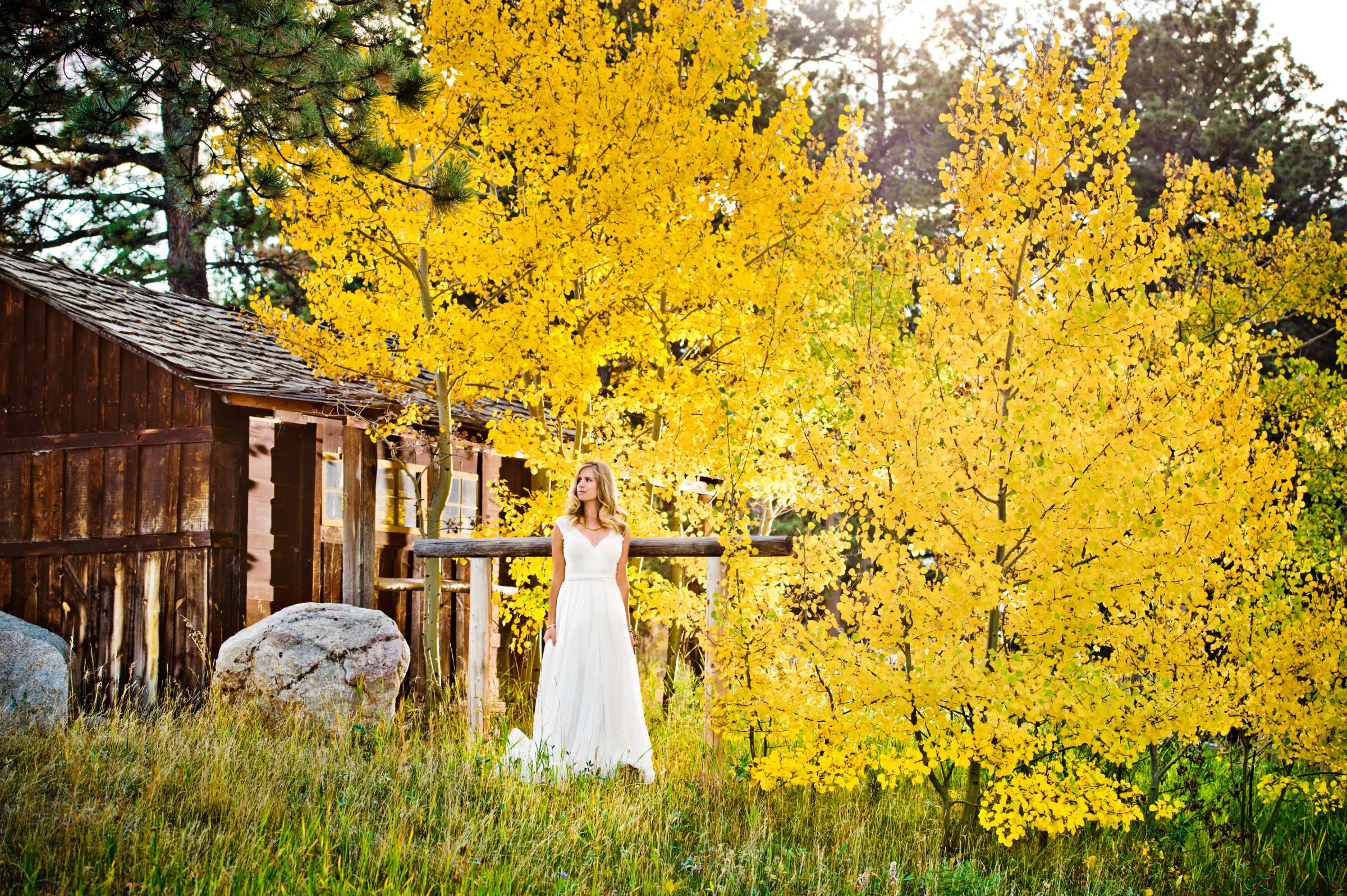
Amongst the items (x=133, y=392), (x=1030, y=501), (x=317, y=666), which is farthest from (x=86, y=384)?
(x=1030, y=501)

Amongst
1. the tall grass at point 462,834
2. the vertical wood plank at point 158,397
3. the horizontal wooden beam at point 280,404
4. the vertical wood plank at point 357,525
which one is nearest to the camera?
the tall grass at point 462,834

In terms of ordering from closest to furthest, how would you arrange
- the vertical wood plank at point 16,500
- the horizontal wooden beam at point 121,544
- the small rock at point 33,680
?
1. the small rock at point 33,680
2. the horizontal wooden beam at point 121,544
3. the vertical wood plank at point 16,500

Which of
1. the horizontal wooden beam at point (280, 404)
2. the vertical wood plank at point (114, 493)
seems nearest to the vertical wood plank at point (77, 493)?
the vertical wood plank at point (114, 493)

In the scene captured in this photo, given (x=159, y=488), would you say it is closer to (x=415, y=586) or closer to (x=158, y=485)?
(x=158, y=485)

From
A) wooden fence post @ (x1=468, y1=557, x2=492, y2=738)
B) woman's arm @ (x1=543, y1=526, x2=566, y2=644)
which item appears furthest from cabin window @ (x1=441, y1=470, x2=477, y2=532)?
woman's arm @ (x1=543, y1=526, x2=566, y2=644)

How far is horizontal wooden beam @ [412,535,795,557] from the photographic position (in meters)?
6.82

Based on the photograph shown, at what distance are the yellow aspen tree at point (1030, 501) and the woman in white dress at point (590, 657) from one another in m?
1.02

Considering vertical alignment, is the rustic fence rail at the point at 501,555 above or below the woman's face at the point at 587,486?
below

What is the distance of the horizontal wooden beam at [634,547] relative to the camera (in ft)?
22.4

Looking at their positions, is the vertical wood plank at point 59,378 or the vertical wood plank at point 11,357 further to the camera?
the vertical wood plank at point 11,357

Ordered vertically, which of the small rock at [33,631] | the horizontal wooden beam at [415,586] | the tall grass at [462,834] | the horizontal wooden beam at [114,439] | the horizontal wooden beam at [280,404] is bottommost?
the tall grass at [462,834]

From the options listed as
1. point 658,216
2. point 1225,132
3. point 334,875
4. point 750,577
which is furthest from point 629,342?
point 1225,132

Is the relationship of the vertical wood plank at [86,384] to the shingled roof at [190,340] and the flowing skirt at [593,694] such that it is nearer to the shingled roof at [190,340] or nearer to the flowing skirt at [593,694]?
the shingled roof at [190,340]

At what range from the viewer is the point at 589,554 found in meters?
6.85
